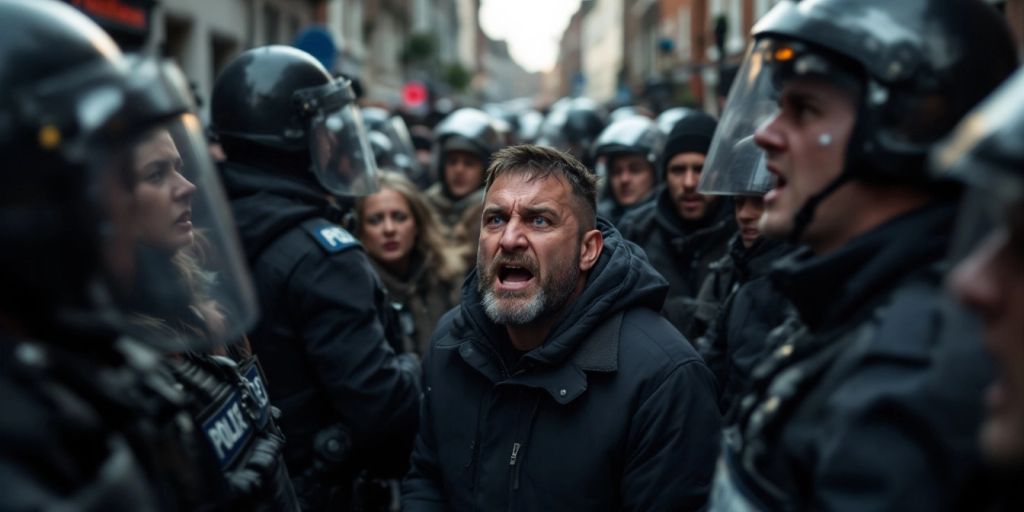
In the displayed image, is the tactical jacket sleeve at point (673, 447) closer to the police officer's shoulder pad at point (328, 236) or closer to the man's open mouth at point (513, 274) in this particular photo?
the man's open mouth at point (513, 274)

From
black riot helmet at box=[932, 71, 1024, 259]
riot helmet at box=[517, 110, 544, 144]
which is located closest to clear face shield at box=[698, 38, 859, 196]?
black riot helmet at box=[932, 71, 1024, 259]

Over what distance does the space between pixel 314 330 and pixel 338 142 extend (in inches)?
36.0

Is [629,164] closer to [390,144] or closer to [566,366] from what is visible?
[390,144]

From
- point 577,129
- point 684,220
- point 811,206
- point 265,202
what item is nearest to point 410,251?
point 684,220

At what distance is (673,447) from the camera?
2596 mm

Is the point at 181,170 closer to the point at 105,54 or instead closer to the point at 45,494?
the point at 105,54

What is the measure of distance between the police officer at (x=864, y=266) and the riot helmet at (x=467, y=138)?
5.30 metres

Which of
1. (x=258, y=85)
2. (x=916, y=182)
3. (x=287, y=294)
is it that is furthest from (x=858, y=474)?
(x=258, y=85)

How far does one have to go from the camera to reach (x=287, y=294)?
3303mm

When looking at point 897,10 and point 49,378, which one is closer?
point 49,378

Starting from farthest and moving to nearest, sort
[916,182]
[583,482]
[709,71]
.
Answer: [709,71], [583,482], [916,182]

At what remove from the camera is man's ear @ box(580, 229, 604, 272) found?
3020mm

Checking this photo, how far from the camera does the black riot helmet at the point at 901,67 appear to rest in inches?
68.4

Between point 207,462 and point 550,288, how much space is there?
3.71 feet
